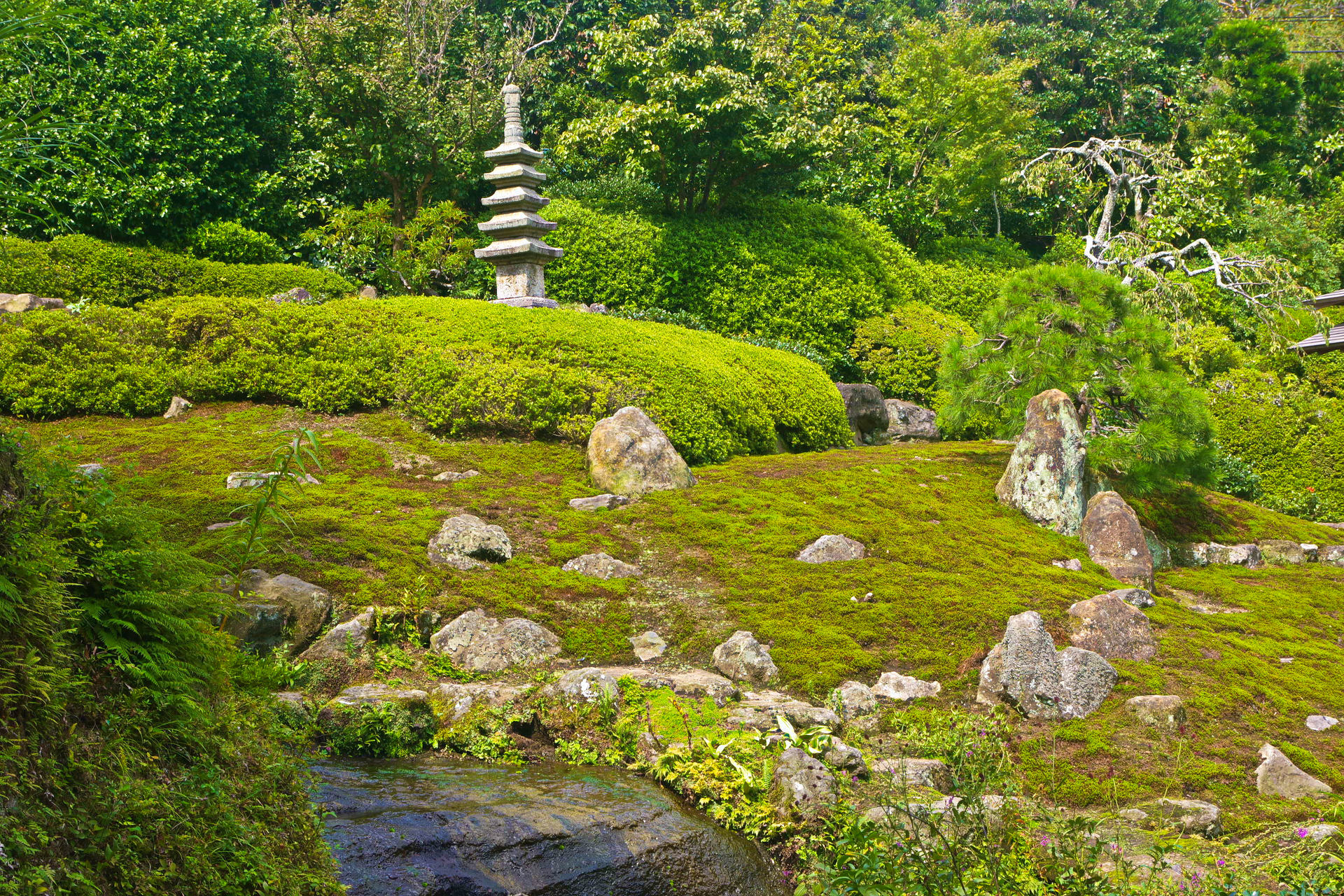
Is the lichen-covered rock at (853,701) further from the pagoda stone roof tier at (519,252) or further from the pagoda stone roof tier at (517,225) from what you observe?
the pagoda stone roof tier at (517,225)

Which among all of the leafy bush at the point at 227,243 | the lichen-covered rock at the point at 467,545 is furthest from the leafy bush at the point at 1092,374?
the leafy bush at the point at 227,243

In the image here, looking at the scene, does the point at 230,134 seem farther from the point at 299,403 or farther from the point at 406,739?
the point at 406,739

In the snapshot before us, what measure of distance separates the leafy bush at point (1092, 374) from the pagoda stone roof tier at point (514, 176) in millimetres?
7296

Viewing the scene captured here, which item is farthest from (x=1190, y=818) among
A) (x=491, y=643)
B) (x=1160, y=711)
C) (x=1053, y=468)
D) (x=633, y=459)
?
(x=633, y=459)

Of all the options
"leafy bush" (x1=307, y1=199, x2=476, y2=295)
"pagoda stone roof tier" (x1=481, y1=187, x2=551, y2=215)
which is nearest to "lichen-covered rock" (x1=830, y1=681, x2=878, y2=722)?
"pagoda stone roof tier" (x1=481, y1=187, x2=551, y2=215)

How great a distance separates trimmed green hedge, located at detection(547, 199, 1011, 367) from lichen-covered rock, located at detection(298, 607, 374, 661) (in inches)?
515

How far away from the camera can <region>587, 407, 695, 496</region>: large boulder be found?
913cm

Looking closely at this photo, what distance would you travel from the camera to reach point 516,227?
14414mm

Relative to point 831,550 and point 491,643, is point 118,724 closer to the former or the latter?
point 491,643

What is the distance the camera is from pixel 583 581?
7328mm

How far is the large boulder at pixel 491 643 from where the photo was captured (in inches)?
241

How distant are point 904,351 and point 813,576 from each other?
11.4 metres

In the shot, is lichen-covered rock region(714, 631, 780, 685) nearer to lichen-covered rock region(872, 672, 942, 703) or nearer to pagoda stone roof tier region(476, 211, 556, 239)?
lichen-covered rock region(872, 672, 942, 703)

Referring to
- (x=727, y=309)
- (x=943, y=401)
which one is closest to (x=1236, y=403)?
(x=943, y=401)
